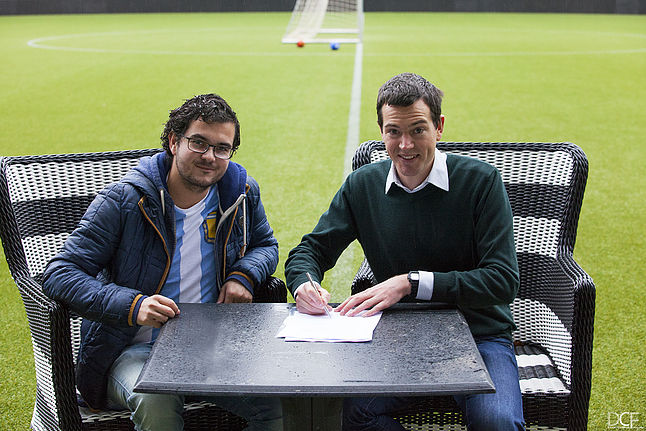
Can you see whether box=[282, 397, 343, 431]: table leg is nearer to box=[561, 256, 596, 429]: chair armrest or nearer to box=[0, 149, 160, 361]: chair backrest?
box=[561, 256, 596, 429]: chair armrest

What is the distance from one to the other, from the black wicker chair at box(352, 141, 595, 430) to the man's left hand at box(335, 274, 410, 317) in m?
0.39

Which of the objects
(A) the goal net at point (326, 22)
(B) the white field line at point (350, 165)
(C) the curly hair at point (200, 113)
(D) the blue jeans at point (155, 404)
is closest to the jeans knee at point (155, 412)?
(D) the blue jeans at point (155, 404)

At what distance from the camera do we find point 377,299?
93.4 inches

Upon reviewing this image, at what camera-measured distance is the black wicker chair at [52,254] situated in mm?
2496

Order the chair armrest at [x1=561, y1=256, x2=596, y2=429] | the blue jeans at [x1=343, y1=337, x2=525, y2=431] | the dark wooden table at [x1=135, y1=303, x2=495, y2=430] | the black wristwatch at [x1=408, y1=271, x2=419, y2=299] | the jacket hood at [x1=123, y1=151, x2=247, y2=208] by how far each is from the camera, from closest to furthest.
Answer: the dark wooden table at [x1=135, y1=303, x2=495, y2=430] < the blue jeans at [x1=343, y1=337, x2=525, y2=431] < the black wristwatch at [x1=408, y1=271, x2=419, y2=299] < the chair armrest at [x1=561, y1=256, x2=596, y2=429] < the jacket hood at [x1=123, y1=151, x2=247, y2=208]

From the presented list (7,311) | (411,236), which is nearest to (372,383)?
(411,236)

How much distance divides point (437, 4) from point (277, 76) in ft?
56.2

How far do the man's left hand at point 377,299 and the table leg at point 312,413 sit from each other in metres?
0.36

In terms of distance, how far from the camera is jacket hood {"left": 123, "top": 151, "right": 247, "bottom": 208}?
2648mm

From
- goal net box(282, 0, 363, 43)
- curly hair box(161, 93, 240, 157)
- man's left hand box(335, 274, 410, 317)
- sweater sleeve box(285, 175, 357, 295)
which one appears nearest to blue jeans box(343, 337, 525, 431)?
man's left hand box(335, 274, 410, 317)

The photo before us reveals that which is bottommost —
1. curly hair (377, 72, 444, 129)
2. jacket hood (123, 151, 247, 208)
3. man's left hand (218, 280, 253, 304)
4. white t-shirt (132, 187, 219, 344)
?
man's left hand (218, 280, 253, 304)

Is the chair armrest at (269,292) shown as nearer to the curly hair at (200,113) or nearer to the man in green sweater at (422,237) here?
the man in green sweater at (422,237)

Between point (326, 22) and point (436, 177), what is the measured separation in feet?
71.1

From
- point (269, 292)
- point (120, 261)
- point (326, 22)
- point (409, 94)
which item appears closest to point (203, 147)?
point (120, 261)
